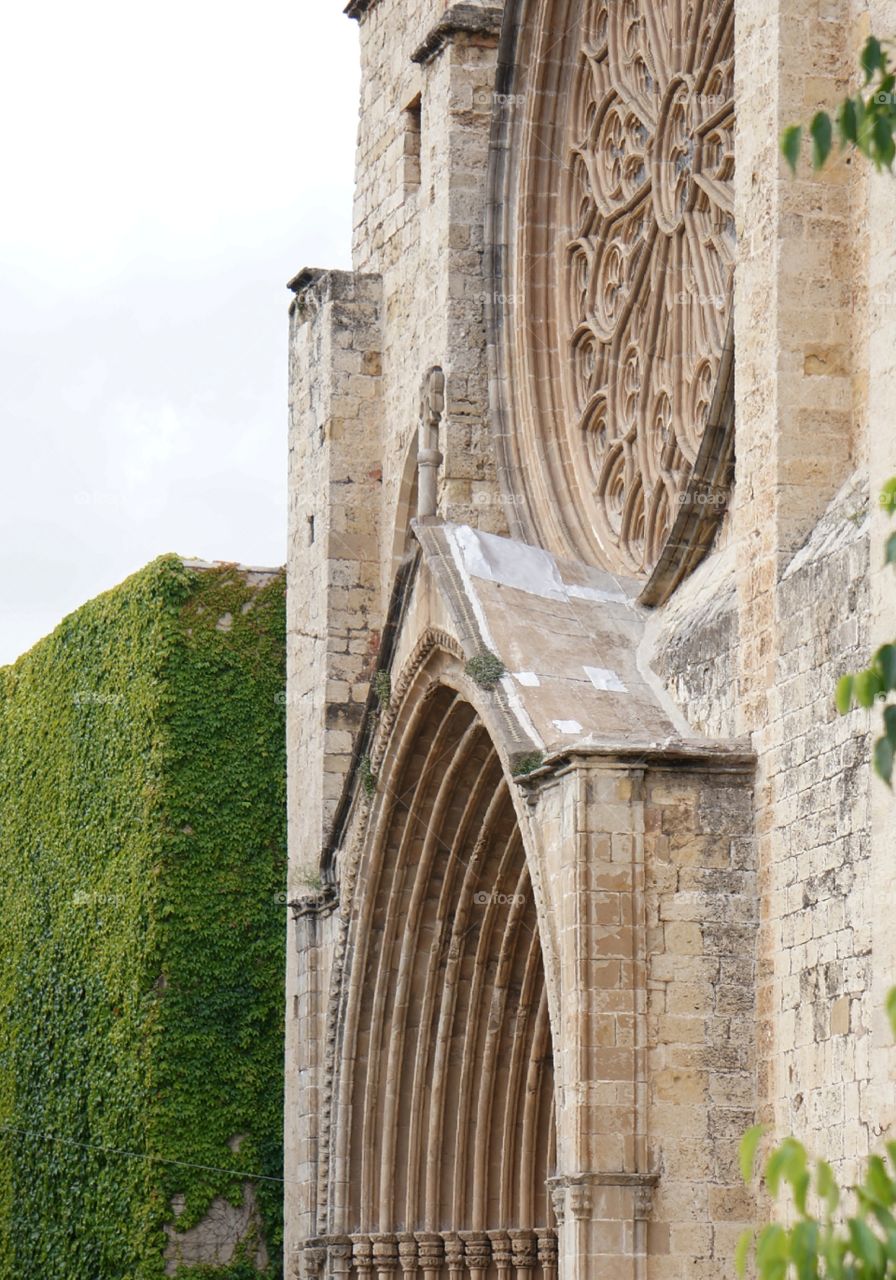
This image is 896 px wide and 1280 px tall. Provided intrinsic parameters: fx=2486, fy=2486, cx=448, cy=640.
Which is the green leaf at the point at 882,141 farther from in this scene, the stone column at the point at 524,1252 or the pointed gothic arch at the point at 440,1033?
the stone column at the point at 524,1252

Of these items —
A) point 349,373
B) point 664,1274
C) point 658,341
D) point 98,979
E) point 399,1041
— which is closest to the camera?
point 664,1274

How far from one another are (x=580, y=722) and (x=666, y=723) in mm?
395

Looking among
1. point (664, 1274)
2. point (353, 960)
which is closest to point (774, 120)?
point (664, 1274)

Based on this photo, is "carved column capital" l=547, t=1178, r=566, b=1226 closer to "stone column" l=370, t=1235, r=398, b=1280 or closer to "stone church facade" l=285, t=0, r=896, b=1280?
"stone church facade" l=285, t=0, r=896, b=1280

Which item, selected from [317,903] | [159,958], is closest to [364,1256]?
[317,903]

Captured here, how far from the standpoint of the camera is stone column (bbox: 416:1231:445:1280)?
14023mm

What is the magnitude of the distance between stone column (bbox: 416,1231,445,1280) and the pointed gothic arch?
10mm

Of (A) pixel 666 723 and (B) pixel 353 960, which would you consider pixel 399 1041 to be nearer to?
(B) pixel 353 960

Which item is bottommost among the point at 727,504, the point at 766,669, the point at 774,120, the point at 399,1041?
the point at 399,1041

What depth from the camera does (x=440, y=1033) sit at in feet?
45.9

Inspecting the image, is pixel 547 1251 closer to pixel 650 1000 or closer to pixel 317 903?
pixel 317 903

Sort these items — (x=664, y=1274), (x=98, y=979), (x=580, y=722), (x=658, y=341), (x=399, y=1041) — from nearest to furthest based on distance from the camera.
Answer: (x=664, y=1274), (x=580, y=722), (x=658, y=341), (x=399, y=1041), (x=98, y=979)

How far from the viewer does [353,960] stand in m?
14.2

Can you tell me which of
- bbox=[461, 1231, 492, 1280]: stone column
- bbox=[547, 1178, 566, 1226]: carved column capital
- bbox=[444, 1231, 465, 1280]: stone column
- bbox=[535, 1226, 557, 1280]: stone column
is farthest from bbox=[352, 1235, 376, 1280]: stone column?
bbox=[547, 1178, 566, 1226]: carved column capital
